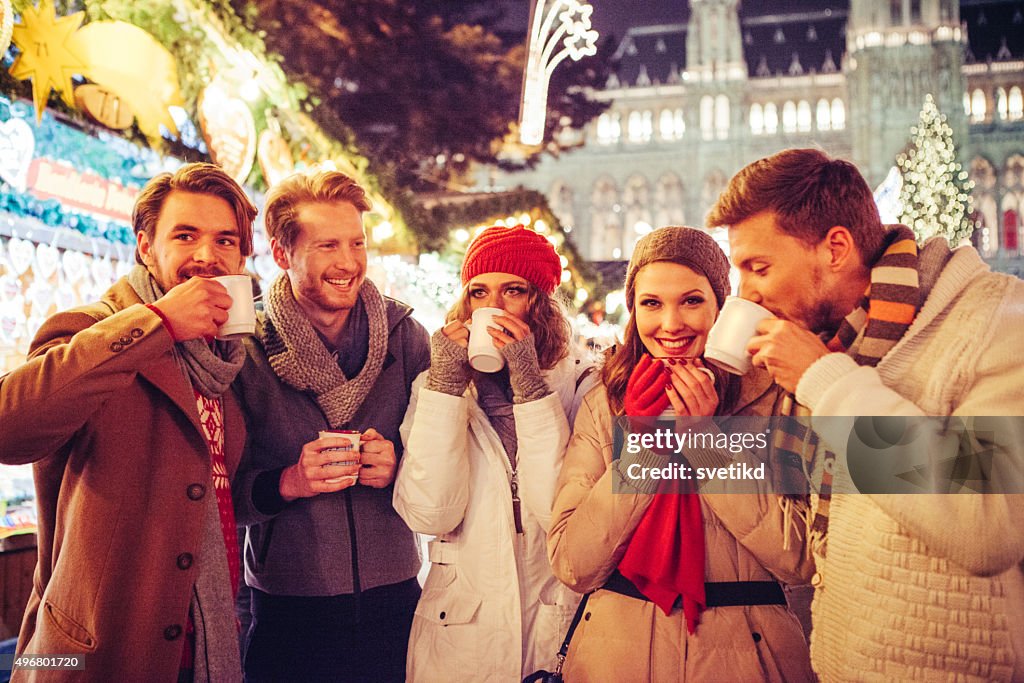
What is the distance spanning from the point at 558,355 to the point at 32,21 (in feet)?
9.55

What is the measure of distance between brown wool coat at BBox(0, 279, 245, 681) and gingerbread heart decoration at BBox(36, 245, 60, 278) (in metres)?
2.33

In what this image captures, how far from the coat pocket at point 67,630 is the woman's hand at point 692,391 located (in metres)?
1.16

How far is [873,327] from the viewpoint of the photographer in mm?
1189

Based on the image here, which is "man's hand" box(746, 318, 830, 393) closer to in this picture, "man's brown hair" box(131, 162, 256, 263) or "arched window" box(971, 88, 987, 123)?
"man's brown hair" box(131, 162, 256, 263)

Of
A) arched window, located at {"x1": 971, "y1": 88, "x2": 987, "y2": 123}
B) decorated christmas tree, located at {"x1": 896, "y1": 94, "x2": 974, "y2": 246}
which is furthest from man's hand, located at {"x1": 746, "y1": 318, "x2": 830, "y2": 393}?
arched window, located at {"x1": 971, "y1": 88, "x2": 987, "y2": 123}

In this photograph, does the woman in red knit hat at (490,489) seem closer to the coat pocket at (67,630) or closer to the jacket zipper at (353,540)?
the jacket zipper at (353,540)

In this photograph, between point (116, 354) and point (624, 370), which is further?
point (624, 370)

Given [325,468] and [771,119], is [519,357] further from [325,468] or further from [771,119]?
[771,119]

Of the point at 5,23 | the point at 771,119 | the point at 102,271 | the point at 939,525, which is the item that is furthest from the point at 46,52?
the point at 771,119

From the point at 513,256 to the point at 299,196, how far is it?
63cm

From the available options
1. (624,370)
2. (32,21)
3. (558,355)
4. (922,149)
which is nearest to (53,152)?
(32,21)

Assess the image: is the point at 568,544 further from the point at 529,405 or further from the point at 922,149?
the point at 922,149

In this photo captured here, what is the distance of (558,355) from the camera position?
187cm

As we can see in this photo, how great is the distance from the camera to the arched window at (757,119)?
1353 inches
